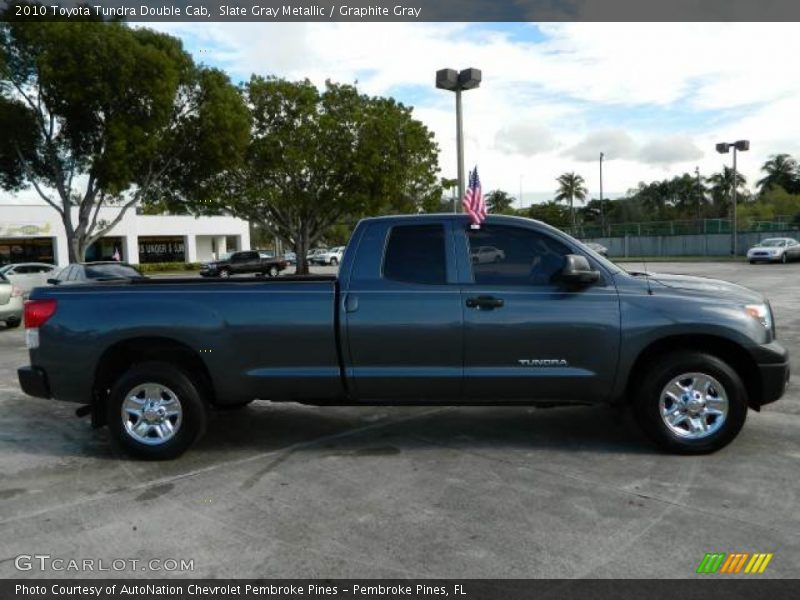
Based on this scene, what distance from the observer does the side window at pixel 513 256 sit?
5242mm

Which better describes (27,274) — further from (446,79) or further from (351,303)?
(351,303)

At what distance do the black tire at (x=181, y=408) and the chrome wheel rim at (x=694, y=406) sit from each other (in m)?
3.59

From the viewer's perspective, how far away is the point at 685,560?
3.54m

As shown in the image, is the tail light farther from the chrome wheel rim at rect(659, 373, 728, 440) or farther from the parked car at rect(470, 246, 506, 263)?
the chrome wheel rim at rect(659, 373, 728, 440)

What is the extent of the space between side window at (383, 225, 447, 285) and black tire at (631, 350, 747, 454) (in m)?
1.75


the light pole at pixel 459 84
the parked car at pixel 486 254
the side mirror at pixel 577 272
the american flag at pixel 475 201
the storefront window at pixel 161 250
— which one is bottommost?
the side mirror at pixel 577 272

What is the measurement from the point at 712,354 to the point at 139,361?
4577 millimetres

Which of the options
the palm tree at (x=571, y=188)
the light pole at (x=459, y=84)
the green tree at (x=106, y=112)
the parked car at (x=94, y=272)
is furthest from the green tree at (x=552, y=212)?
the parked car at (x=94, y=272)

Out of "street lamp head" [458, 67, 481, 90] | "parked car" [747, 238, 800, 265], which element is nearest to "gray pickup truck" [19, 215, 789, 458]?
"street lamp head" [458, 67, 481, 90]

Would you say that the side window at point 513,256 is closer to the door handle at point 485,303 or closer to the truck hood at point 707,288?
the door handle at point 485,303

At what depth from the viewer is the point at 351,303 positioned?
5.19m

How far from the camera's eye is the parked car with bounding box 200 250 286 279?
126 feet

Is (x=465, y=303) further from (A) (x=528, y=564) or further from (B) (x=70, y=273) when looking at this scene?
(B) (x=70, y=273)
